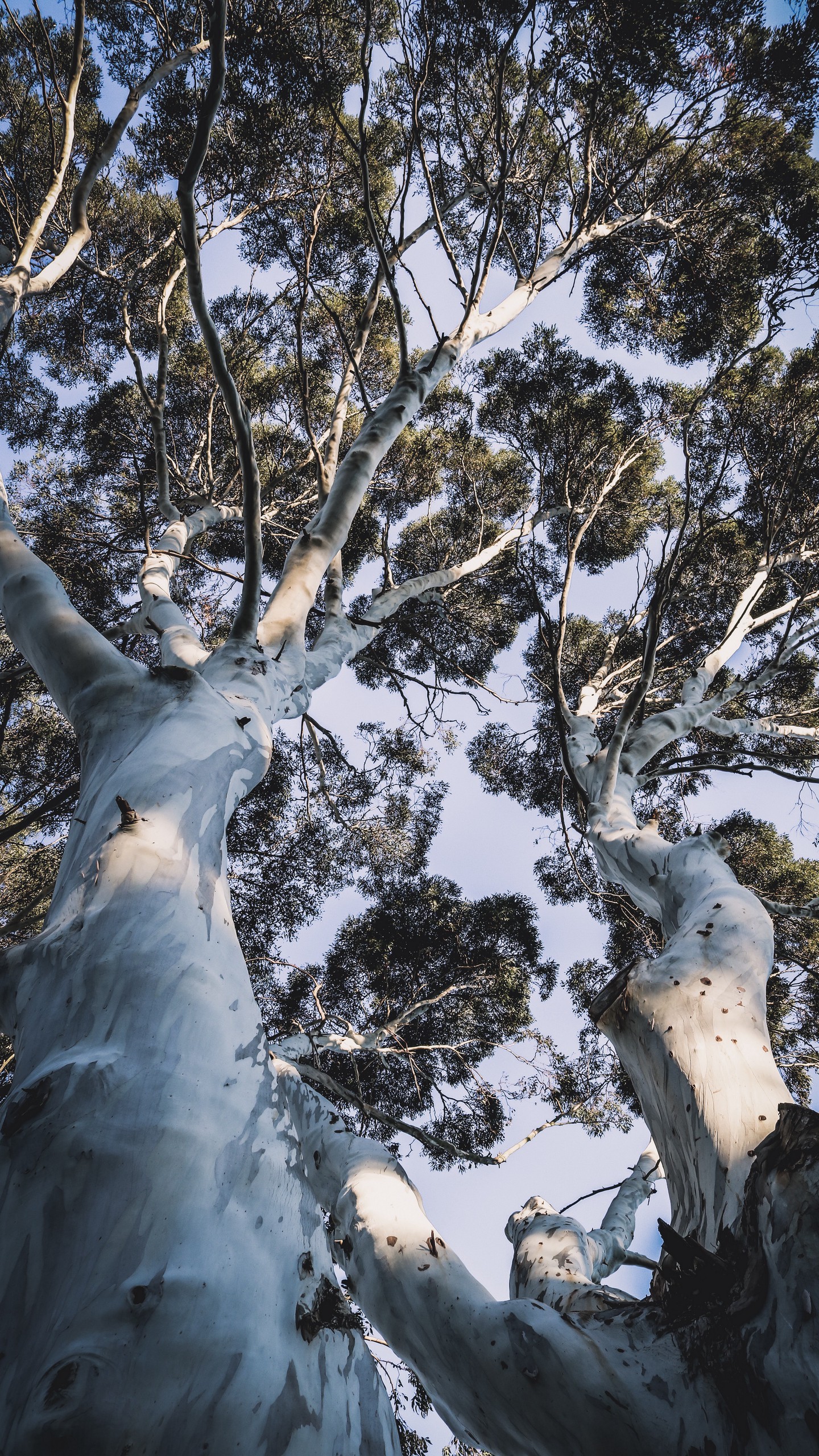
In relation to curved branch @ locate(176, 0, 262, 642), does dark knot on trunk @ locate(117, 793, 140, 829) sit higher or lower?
lower

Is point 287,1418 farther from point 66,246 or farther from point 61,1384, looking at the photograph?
point 66,246

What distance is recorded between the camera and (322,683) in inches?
132

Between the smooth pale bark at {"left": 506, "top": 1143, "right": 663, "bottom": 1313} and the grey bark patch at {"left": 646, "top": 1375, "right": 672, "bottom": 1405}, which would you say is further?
the smooth pale bark at {"left": 506, "top": 1143, "right": 663, "bottom": 1313}

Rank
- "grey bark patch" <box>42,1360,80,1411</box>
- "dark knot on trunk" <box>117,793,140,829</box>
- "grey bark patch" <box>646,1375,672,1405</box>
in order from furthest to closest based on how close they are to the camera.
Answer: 1. "dark knot on trunk" <box>117,793,140,829</box>
2. "grey bark patch" <box>646,1375,672,1405</box>
3. "grey bark patch" <box>42,1360,80,1411</box>

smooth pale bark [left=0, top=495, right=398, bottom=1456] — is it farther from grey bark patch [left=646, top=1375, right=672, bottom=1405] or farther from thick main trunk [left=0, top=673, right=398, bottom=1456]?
grey bark patch [left=646, top=1375, right=672, bottom=1405]

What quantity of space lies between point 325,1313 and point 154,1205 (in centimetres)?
33

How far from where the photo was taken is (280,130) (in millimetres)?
6164

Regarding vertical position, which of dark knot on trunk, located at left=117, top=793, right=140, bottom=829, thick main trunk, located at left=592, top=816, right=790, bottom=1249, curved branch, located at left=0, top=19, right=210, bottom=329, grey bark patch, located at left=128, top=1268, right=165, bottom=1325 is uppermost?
curved branch, located at left=0, top=19, right=210, bottom=329

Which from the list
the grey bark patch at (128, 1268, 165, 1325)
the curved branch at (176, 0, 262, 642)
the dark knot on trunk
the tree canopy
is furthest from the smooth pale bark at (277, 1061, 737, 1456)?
the tree canopy

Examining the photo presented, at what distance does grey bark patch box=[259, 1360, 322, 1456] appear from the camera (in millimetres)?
829

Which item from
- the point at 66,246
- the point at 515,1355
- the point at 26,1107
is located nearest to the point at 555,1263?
the point at 515,1355

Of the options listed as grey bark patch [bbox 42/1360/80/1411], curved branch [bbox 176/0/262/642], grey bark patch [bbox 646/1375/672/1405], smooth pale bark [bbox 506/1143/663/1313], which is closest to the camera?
grey bark patch [bbox 42/1360/80/1411]

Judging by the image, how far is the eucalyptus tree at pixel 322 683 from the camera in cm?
90

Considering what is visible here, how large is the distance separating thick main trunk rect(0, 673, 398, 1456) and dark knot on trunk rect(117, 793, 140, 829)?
2 centimetres
